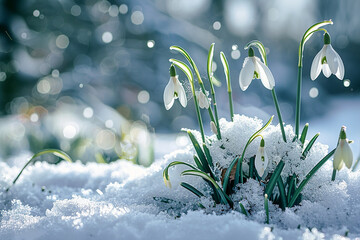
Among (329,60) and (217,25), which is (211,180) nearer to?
(329,60)

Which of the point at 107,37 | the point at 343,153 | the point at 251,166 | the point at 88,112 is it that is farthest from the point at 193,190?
the point at 107,37

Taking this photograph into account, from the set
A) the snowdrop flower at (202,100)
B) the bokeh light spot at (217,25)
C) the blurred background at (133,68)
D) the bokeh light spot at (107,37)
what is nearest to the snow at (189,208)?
the snowdrop flower at (202,100)

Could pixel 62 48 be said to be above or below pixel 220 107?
below

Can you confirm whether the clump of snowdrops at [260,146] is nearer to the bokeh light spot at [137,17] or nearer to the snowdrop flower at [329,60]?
the snowdrop flower at [329,60]

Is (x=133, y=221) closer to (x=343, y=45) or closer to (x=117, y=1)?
(x=117, y=1)

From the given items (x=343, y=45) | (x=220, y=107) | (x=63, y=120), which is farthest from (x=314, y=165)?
(x=343, y=45)

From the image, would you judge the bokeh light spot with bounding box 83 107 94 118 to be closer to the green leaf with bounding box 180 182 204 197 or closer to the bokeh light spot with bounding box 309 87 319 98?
the green leaf with bounding box 180 182 204 197
